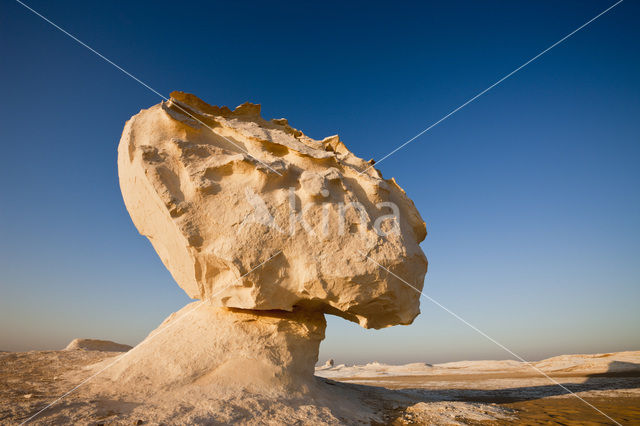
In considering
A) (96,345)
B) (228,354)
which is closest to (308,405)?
(228,354)

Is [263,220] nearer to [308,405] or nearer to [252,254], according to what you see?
[252,254]

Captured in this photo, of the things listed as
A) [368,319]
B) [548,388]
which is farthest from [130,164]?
[548,388]

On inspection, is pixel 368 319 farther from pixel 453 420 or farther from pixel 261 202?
pixel 261 202

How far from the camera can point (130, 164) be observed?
21.4 ft

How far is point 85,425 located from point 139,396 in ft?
3.53

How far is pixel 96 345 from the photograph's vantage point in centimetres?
1255

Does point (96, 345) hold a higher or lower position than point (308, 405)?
→ higher

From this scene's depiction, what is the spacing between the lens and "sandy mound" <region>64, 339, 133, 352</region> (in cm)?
1185

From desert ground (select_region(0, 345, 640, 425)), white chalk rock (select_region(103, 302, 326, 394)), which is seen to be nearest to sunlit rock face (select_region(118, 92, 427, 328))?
white chalk rock (select_region(103, 302, 326, 394))

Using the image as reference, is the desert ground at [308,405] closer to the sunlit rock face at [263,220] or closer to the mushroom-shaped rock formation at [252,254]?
the mushroom-shaped rock formation at [252,254]

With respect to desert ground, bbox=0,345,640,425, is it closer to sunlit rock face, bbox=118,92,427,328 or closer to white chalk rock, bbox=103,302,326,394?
white chalk rock, bbox=103,302,326,394

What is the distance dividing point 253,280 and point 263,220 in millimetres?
1082

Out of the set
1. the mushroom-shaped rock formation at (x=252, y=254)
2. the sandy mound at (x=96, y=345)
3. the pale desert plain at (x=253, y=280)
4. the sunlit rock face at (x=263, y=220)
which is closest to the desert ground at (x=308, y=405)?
the pale desert plain at (x=253, y=280)

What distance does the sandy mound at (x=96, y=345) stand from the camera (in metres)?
11.9
